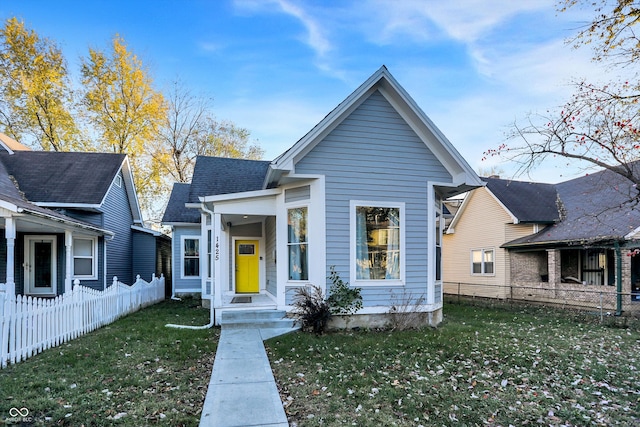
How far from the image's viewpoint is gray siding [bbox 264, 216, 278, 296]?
10.1 m

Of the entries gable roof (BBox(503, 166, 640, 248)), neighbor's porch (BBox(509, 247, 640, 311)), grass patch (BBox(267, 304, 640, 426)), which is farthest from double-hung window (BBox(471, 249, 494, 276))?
grass patch (BBox(267, 304, 640, 426))

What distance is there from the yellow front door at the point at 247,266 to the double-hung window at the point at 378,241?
491 centimetres

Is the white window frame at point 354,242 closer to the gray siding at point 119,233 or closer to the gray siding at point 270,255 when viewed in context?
the gray siding at point 270,255

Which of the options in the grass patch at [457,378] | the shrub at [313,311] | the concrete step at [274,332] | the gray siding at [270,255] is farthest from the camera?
the gray siding at [270,255]

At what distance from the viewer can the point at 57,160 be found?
14273 millimetres

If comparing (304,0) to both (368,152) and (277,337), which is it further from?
(277,337)

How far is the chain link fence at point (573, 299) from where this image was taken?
11109mm

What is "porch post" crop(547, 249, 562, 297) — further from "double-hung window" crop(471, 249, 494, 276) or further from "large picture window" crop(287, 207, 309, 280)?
"large picture window" crop(287, 207, 309, 280)

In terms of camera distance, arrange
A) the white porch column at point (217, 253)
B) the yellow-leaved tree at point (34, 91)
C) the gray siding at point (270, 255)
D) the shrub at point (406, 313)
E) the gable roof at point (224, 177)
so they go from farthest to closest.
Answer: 1. the yellow-leaved tree at point (34, 91)
2. the gable roof at point (224, 177)
3. the gray siding at point (270, 255)
4. the white porch column at point (217, 253)
5. the shrub at point (406, 313)

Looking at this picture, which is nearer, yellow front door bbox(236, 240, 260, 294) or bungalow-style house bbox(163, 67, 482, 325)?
bungalow-style house bbox(163, 67, 482, 325)

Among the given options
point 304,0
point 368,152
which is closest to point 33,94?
point 304,0

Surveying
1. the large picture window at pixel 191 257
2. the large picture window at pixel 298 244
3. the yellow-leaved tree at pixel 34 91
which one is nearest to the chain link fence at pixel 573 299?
the large picture window at pixel 298 244

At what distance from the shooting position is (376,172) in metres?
8.48

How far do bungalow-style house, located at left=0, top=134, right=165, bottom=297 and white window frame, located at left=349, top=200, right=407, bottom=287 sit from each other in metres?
8.10
